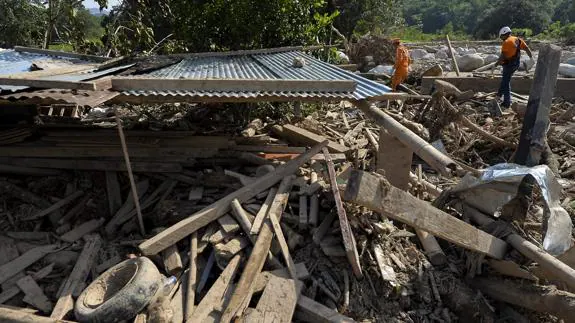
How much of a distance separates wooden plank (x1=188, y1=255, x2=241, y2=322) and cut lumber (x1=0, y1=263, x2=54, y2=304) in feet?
6.97

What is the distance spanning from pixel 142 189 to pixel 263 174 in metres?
1.84

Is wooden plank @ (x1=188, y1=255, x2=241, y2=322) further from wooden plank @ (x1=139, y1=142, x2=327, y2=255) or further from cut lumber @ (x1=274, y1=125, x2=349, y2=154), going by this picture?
cut lumber @ (x1=274, y1=125, x2=349, y2=154)

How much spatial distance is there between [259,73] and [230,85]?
1.31m

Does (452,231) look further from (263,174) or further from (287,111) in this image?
(287,111)

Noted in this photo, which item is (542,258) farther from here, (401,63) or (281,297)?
(401,63)

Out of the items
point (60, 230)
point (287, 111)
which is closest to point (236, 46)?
point (287, 111)

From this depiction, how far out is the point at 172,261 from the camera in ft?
16.1

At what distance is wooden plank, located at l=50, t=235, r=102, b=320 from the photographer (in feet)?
14.8

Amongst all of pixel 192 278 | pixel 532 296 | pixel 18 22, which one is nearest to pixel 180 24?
pixel 192 278

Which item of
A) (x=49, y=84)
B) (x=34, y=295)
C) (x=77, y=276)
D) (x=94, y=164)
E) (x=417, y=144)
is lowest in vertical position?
(x=34, y=295)

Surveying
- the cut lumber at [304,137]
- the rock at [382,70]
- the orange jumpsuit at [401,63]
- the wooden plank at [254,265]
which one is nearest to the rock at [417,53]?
the rock at [382,70]

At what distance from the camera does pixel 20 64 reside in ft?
25.0

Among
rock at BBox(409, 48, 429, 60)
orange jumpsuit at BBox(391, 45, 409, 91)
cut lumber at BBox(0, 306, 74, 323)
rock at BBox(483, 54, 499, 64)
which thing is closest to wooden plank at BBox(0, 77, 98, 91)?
cut lumber at BBox(0, 306, 74, 323)

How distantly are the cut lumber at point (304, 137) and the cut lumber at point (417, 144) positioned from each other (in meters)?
1.50
